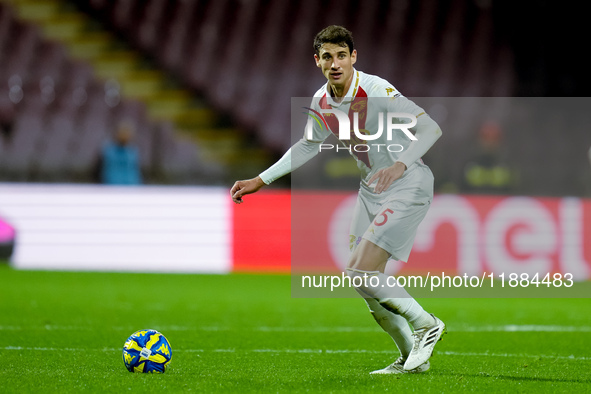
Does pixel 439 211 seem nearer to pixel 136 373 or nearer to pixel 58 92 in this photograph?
pixel 58 92

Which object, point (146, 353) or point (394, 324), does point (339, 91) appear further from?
point (146, 353)

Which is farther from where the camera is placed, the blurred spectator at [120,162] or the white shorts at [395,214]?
the blurred spectator at [120,162]

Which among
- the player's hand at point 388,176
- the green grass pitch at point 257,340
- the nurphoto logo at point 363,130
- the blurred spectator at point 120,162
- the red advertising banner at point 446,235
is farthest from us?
the blurred spectator at point 120,162

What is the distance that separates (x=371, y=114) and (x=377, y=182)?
18.1 inches

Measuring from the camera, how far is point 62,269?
39.5 ft

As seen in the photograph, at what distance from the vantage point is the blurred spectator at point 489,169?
12.2 meters

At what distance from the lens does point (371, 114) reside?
5.14m

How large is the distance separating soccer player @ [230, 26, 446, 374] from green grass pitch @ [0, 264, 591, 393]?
314mm

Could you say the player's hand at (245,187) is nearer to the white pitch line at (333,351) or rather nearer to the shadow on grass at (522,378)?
the white pitch line at (333,351)

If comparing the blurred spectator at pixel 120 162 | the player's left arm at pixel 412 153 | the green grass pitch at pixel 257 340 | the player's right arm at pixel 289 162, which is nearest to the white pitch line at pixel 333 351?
the green grass pitch at pixel 257 340

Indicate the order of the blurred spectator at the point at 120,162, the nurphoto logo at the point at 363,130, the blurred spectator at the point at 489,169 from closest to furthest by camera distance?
the nurphoto logo at the point at 363,130 → the blurred spectator at the point at 489,169 → the blurred spectator at the point at 120,162

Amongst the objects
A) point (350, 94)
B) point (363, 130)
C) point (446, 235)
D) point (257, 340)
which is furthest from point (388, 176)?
point (446, 235)

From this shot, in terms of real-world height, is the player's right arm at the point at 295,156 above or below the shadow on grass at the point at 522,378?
above

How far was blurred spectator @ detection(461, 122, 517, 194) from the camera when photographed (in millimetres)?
12156
